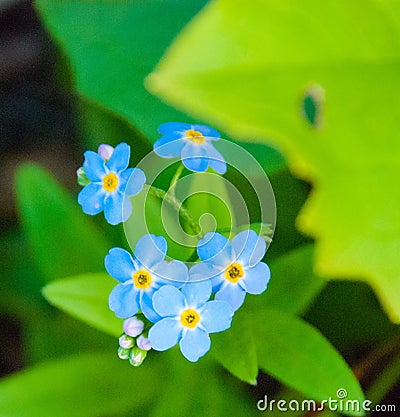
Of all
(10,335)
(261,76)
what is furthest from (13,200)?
(261,76)

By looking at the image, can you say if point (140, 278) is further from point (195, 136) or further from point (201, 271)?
point (195, 136)

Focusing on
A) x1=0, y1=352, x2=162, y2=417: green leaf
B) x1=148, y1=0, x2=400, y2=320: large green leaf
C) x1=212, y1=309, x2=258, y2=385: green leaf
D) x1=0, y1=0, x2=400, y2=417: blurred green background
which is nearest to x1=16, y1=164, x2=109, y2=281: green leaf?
x1=0, y1=0, x2=400, y2=417: blurred green background

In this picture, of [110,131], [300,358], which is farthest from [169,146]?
[110,131]

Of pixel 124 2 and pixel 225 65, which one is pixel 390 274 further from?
pixel 124 2

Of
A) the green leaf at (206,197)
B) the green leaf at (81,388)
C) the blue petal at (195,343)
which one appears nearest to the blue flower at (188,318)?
the blue petal at (195,343)

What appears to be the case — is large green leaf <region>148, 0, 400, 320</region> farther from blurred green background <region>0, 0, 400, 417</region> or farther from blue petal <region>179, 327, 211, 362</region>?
blue petal <region>179, 327, 211, 362</region>

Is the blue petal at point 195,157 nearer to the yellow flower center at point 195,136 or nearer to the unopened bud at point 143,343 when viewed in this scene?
the yellow flower center at point 195,136
